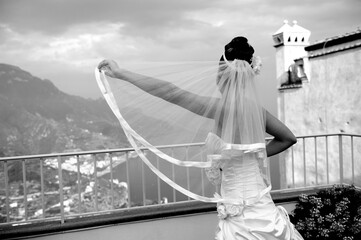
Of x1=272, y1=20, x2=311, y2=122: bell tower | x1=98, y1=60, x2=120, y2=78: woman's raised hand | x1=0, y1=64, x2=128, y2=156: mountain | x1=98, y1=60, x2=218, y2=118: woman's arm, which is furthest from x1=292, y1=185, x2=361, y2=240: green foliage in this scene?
x1=0, y1=64, x2=128, y2=156: mountain

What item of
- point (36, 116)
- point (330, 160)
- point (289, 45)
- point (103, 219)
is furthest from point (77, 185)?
point (36, 116)

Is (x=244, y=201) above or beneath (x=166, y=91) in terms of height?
beneath

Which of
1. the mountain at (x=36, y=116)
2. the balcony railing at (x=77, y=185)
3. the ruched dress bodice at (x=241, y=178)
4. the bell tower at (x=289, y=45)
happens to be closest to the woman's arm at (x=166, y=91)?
the ruched dress bodice at (x=241, y=178)

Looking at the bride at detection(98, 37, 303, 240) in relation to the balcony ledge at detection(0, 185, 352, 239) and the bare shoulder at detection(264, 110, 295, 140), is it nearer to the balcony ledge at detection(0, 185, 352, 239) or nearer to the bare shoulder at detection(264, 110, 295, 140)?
the bare shoulder at detection(264, 110, 295, 140)

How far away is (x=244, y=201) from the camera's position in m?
1.87

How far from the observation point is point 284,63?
7.91 metres

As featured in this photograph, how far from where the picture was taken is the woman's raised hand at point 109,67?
Answer: 1.89 m

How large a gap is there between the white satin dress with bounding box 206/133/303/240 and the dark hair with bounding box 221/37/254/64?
0.43m

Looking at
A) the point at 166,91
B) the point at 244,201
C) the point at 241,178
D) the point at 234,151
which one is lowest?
the point at 244,201

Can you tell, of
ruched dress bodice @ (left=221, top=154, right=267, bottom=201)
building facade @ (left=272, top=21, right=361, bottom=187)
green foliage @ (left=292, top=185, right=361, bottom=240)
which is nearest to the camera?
ruched dress bodice @ (left=221, top=154, right=267, bottom=201)

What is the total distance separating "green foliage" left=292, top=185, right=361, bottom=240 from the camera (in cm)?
350

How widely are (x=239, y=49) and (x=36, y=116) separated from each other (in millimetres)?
18004

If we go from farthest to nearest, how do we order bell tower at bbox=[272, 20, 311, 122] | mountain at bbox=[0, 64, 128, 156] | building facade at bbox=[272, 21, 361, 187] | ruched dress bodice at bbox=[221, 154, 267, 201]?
mountain at bbox=[0, 64, 128, 156], bell tower at bbox=[272, 20, 311, 122], building facade at bbox=[272, 21, 361, 187], ruched dress bodice at bbox=[221, 154, 267, 201]

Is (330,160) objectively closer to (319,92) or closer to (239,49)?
(319,92)
